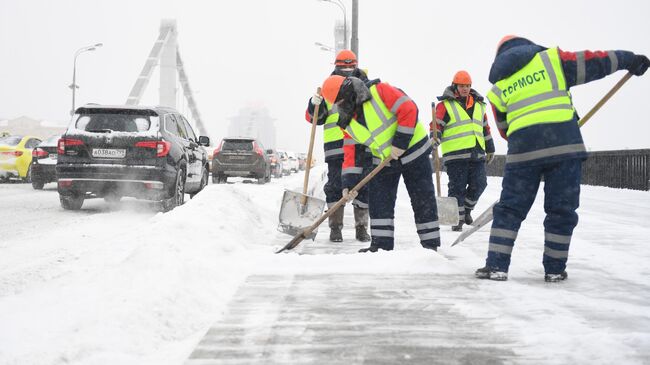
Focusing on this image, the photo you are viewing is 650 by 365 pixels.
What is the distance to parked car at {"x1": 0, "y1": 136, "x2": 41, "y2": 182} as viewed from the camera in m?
17.1

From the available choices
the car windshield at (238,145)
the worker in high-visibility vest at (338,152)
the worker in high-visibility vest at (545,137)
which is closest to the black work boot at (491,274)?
the worker in high-visibility vest at (545,137)

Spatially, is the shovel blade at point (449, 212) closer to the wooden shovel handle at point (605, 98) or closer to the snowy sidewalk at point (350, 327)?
the wooden shovel handle at point (605, 98)

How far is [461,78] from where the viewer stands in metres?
8.08

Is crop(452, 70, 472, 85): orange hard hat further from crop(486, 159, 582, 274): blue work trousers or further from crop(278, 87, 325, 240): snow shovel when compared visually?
crop(486, 159, 582, 274): blue work trousers

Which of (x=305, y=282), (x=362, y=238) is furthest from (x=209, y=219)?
(x=305, y=282)

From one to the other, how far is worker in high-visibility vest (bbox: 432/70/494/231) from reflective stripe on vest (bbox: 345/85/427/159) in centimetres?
266

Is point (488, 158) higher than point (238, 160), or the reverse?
point (488, 158)

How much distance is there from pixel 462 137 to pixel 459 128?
0.15 meters

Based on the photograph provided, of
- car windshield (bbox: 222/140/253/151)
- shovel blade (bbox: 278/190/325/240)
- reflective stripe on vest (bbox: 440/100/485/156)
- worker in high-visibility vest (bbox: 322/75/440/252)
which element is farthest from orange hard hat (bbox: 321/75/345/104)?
car windshield (bbox: 222/140/253/151)

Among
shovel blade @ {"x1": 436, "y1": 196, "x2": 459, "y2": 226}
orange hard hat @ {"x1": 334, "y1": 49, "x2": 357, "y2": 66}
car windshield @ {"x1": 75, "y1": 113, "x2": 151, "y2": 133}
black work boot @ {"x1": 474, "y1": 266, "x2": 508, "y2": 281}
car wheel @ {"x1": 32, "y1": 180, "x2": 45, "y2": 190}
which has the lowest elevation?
car wheel @ {"x1": 32, "y1": 180, "x2": 45, "y2": 190}

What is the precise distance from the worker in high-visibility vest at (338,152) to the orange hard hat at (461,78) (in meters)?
1.74

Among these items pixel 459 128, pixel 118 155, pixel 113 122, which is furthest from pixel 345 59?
pixel 113 122

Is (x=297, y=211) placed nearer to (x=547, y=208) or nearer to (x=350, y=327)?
(x=547, y=208)

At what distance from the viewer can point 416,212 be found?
5684 mm
